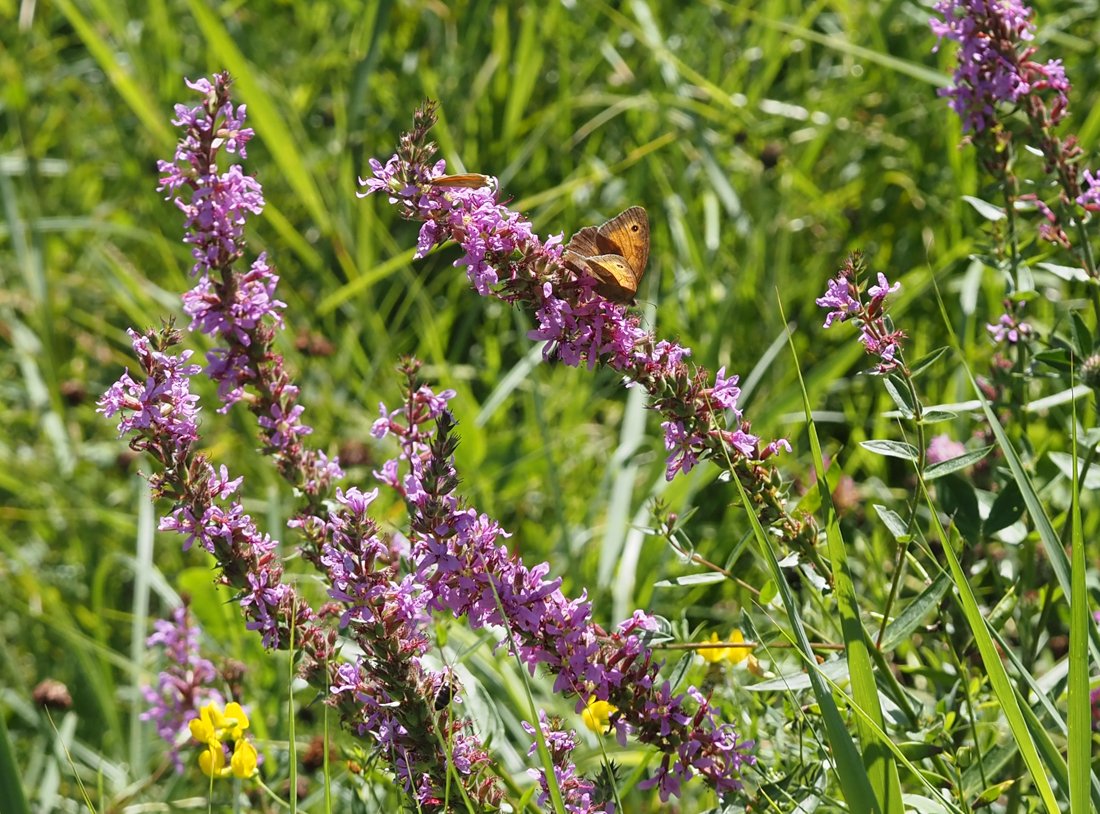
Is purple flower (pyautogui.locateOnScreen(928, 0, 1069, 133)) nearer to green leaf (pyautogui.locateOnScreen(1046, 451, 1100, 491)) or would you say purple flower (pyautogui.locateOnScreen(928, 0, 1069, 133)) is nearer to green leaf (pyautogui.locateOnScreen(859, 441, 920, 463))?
green leaf (pyautogui.locateOnScreen(1046, 451, 1100, 491))

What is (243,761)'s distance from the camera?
5.99 ft

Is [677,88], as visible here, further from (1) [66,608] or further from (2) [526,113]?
(1) [66,608]

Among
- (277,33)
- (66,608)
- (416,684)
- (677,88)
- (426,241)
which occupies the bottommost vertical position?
(66,608)

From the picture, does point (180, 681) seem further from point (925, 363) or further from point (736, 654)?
point (925, 363)

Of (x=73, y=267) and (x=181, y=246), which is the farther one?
(x=73, y=267)

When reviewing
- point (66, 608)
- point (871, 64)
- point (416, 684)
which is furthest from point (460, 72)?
point (416, 684)

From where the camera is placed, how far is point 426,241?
60.5 inches

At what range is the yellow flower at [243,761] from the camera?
1.82 m

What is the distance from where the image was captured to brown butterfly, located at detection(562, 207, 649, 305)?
60.6 inches

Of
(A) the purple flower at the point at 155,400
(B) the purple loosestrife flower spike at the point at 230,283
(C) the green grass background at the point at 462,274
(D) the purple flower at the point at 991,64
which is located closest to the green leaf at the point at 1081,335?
(D) the purple flower at the point at 991,64

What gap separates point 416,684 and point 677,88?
2.91 m

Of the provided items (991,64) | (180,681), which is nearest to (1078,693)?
(991,64)

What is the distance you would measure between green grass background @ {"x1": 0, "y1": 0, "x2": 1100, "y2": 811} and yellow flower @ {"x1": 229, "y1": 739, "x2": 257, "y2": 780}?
2.85ft

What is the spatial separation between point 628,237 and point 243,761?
3.12ft
